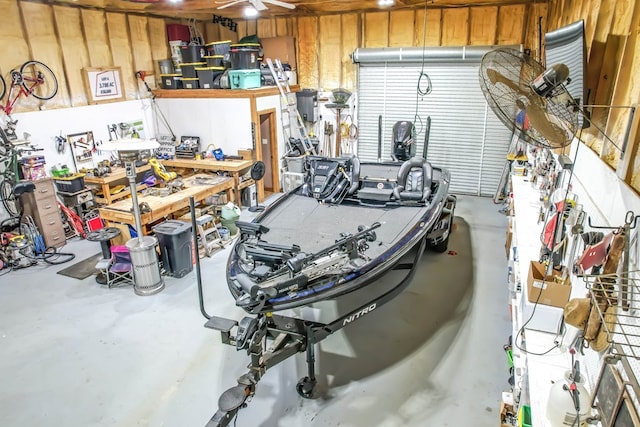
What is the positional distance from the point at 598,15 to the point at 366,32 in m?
5.84

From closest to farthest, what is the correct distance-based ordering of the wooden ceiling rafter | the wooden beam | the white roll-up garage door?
1. the wooden beam
2. the wooden ceiling rafter
3. the white roll-up garage door

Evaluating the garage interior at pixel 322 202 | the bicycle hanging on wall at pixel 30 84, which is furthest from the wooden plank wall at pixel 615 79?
the bicycle hanging on wall at pixel 30 84

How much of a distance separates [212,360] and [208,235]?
104 inches

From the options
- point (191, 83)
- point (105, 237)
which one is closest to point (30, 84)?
point (191, 83)

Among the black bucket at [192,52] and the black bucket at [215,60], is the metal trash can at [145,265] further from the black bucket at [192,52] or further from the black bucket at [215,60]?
the black bucket at [192,52]

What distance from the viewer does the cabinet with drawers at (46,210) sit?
585cm

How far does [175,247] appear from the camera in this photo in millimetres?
5078

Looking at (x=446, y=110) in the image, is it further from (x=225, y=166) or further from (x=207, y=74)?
(x=207, y=74)

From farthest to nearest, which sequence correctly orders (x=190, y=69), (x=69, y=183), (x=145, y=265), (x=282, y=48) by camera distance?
(x=282, y=48)
(x=190, y=69)
(x=69, y=183)
(x=145, y=265)

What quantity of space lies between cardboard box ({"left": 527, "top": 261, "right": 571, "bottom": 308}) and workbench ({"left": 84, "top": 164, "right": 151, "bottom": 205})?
20.0ft

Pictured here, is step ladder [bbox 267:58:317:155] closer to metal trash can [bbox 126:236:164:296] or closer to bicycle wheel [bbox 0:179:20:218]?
metal trash can [bbox 126:236:164:296]

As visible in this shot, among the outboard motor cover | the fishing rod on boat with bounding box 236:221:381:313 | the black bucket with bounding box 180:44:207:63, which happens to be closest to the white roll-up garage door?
the outboard motor cover

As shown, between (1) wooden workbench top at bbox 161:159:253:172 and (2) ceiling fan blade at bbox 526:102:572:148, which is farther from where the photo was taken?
(1) wooden workbench top at bbox 161:159:253:172

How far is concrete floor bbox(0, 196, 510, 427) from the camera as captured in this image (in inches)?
124
